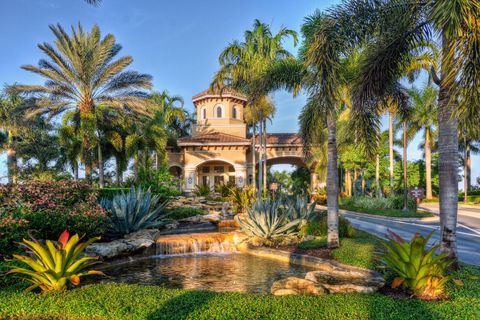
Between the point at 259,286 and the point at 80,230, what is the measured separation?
17.6ft

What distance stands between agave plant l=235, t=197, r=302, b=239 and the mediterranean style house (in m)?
18.6

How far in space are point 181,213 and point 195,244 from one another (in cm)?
693

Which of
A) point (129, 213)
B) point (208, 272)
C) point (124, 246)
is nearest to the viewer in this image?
Result: point (208, 272)

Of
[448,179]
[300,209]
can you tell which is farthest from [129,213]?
[448,179]

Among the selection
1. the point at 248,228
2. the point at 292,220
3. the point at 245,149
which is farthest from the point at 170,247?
the point at 245,149

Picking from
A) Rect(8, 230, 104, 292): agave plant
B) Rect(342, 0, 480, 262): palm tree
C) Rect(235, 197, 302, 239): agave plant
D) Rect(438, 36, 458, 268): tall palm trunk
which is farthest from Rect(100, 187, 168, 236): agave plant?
Rect(438, 36, 458, 268): tall palm trunk

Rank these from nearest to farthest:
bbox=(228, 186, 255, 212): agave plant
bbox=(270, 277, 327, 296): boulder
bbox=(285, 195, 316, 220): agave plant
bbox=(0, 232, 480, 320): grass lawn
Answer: bbox=(0, 232, 480, 320): grass lawn, bbox=(270, 277, 327, 296): boulder, bbox=(285, 195, 316, 220): agave plant, bbox=(228, 186, 255, 212): agave plant

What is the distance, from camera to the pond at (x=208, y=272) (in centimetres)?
780

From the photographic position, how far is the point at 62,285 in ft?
20.0

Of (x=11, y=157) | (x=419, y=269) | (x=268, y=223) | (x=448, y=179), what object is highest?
(x=11, y=157)

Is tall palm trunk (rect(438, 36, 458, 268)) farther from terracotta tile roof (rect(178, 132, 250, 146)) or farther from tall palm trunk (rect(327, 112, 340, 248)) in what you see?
terracotta tile roof (rect(178, 132, 250, 146))

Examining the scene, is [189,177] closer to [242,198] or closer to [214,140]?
[214,140]

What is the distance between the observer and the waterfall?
11.7 m

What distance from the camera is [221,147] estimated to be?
32.7 metres
